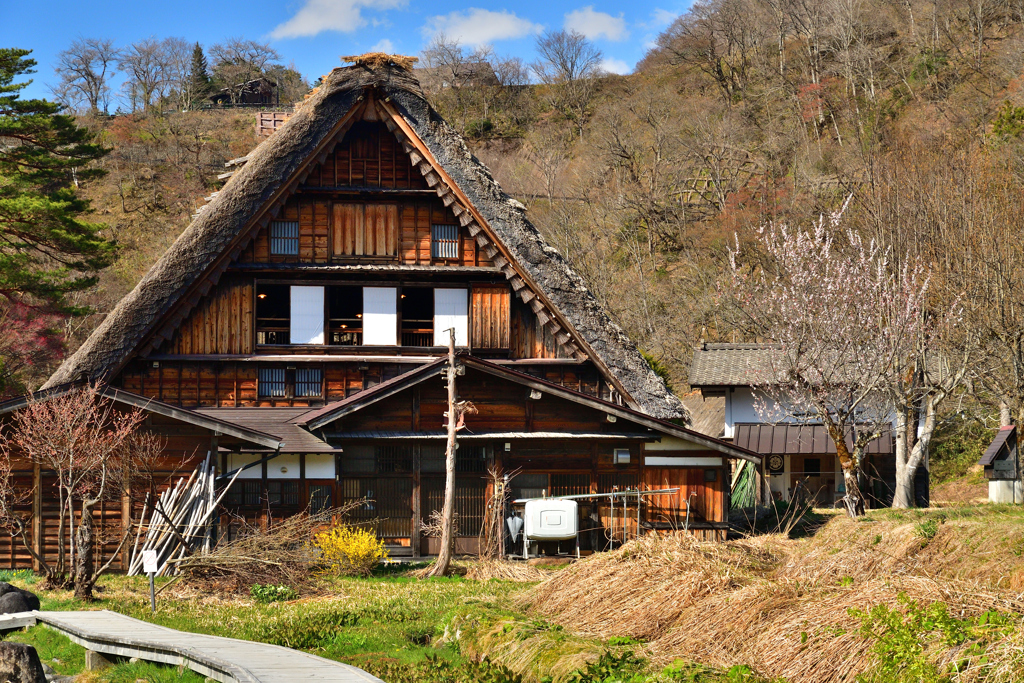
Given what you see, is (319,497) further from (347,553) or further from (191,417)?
(191,417)

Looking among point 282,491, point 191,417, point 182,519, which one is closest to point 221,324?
point 191,417

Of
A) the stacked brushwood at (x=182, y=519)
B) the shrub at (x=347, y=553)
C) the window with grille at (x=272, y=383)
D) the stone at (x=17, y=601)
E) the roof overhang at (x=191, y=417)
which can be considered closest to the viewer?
the stone at (x=17, y=601)

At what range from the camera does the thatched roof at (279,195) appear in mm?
22984

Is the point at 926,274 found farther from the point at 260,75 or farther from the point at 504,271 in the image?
the point at 260,75

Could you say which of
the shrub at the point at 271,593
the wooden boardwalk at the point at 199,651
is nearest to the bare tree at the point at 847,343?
the shrub at the point at 271,593

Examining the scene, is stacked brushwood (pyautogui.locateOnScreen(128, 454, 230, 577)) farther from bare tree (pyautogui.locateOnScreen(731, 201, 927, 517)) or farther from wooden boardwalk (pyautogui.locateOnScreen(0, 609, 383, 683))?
bare tree (pyautogui.locateOnScreen(731, 201, 927, 517))

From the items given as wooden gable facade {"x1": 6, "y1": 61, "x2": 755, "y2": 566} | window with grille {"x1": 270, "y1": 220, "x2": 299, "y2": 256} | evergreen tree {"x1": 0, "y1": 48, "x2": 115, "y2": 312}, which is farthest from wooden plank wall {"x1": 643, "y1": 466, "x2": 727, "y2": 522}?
evergreen tree {"x1": 0, "y1": 48, "x2": 115, "y2": 312}

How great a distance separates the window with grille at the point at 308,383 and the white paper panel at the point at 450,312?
309 centimetres

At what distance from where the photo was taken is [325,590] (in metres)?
17.2

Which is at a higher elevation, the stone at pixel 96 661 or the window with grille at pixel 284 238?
the window with grille at pixel 284 238

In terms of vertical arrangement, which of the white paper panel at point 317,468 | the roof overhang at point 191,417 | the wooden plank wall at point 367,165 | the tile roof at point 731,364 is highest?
the wooden plank wall at point 367,165

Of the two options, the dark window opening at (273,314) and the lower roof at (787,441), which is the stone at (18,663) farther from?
the lower roof at (787,441)

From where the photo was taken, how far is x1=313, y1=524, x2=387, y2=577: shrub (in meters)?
18.9

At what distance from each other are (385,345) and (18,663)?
14.3 m
